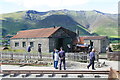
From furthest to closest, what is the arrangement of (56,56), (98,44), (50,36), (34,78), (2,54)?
(98,44) → (50,36) → (2,54) → (56,56) → (34,78)

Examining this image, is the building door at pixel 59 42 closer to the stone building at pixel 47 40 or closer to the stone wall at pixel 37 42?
the stone building at pixel 47 40

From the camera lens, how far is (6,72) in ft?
44.3

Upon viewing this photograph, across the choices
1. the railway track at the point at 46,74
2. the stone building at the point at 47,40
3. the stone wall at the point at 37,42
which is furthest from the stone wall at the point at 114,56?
the stone wall at the point at 37,42

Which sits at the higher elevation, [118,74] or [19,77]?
[118,74]

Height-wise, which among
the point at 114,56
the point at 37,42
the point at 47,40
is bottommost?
the point at 114,56

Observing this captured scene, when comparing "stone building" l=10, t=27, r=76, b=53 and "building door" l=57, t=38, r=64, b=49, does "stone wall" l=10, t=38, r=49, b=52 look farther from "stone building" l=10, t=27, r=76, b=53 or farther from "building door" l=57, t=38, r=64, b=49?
"building door" l=57, t=38, r=64, b=49

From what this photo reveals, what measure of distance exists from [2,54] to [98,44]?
23.7 m

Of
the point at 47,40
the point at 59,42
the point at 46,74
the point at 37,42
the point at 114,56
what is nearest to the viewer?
the point at 46,74

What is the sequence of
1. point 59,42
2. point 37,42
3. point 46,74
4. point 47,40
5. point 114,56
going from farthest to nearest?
point 59,42, point 37,42, point 47,40, point 114,56, point 46,74

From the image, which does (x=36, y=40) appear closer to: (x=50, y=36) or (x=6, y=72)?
(x=50, y=36)

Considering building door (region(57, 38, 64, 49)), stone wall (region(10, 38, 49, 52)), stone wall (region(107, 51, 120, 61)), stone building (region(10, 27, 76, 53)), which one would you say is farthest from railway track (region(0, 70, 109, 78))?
building door (region(57, 38, 64, 49))

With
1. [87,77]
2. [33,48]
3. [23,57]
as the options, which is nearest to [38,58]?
[23,57]

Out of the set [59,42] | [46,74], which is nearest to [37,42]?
[59,42]

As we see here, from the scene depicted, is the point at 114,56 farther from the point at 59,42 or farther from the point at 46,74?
the point at 46,74
